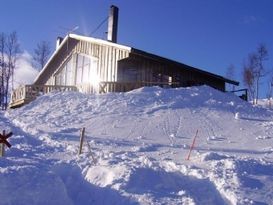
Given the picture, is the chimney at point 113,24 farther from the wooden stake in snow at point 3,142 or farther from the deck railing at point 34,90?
the wooden stake in snow at point 3,142

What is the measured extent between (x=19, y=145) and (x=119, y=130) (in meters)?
4.20

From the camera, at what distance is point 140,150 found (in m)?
13.9

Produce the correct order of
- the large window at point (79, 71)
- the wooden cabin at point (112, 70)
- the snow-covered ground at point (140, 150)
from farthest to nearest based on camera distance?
the large window at point (79, 71), the wooden cabin at point (112, 70), the snow-covered ground at point (140, 150)

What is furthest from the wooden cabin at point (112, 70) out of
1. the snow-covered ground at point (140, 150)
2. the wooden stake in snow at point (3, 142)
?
the wooden stake in snow at point (3, 142)

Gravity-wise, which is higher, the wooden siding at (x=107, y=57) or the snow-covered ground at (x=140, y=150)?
the wooden siding at (x=107, y=57)

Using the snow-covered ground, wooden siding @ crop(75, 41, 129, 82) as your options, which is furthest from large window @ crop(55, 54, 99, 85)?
the snow-covered ground

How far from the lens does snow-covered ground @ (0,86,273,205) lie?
Result: 368 inches

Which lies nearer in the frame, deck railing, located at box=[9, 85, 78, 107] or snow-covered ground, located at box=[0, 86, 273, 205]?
snow-covered ground, located at box=[0, 86, 273, 205]

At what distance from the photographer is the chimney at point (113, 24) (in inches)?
1088

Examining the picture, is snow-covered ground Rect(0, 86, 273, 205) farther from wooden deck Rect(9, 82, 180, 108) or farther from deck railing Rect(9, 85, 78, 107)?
deck railing Rect(9, 85, 78, 107)

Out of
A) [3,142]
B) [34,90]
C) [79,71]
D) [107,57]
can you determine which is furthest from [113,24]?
[3,142]

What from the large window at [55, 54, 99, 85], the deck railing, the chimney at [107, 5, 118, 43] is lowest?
the deck railing

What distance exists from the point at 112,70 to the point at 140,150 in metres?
12.3

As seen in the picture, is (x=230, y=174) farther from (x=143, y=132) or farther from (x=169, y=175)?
(x=143, y=132)
